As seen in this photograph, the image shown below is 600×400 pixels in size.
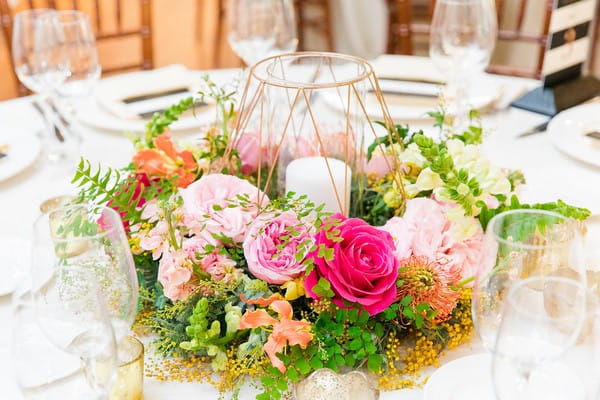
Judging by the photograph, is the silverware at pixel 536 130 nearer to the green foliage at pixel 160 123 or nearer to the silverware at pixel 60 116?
the green foliage at pixel 160 123

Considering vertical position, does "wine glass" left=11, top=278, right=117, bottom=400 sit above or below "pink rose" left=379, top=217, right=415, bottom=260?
below

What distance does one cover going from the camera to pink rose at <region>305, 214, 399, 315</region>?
845 millimetres

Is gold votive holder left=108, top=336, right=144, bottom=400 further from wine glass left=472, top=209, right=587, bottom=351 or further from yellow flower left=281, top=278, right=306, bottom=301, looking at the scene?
wine glass left=472, top=209, right=587, bottom=351

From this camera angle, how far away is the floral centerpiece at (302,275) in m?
0.85

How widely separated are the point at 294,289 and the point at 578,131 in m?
0.90

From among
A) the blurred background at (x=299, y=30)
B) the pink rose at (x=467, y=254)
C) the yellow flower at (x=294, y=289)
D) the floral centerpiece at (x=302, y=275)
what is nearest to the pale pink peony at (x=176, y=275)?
the floral centerpiece at (x=302, y=275)

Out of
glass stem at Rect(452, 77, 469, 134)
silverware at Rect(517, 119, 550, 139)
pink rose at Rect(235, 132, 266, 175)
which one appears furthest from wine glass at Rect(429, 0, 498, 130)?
pink rose at Rect(235, 132, 266, 175)

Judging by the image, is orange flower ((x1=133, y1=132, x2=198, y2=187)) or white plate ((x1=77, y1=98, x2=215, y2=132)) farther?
white plate ((x1=77, y1=98, x2=215, y2=132))

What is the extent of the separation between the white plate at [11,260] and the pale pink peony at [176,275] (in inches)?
9.7

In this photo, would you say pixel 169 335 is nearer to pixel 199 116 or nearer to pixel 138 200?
pixel 138 200

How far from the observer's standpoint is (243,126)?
118 centimetres

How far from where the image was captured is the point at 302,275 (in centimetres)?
90

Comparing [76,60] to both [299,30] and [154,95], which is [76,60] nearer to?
[154,95]

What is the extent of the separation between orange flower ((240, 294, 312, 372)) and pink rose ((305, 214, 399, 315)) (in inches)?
1.5
